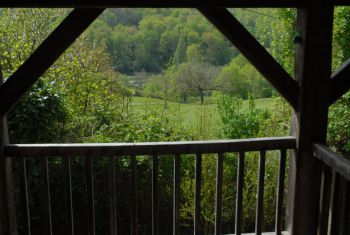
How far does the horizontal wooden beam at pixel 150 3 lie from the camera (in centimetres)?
228

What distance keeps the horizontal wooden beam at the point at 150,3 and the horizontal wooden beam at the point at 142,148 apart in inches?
34.4

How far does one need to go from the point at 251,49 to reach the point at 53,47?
47.0 inches

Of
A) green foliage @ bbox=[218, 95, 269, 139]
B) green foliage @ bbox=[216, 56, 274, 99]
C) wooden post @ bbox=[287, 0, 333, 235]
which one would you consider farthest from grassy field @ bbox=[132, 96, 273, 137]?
wooden post @ bbox=[287, 0, 333, 235]

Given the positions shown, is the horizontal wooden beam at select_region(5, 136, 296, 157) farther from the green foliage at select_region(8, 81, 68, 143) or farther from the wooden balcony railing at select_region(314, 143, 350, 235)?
the green foliage at select_region(8, 81, 68, 143)

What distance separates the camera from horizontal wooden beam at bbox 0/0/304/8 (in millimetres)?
2281

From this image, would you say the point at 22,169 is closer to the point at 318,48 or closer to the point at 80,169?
the point at 318,48

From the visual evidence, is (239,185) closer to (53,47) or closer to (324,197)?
(324,197)

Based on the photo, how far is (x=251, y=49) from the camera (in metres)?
2.51

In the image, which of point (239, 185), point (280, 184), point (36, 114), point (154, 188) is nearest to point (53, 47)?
point (154, 188)

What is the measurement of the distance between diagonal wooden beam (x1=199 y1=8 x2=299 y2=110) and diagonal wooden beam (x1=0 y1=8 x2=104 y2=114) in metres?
0.71

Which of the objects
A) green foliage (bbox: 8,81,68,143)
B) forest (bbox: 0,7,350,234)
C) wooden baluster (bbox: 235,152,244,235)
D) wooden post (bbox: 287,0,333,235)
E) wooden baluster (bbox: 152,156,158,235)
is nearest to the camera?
wooden post (bbox: 287,0,333,235)

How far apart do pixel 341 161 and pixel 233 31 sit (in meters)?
0.99

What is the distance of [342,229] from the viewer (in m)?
2.39

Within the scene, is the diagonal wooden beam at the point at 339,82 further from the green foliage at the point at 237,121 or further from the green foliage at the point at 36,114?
the green foliage at the point at 237,121
